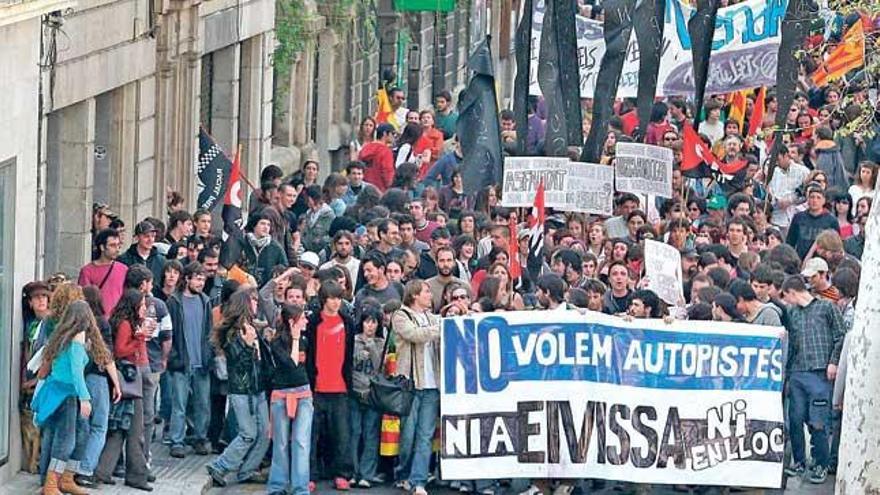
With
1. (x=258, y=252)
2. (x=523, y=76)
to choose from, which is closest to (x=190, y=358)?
(x=258, y=252)

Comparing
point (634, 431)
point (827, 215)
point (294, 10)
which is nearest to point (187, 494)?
point (634, 431)

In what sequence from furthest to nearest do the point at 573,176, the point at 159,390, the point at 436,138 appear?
the point at 436,138, the point at 573,176, the point at 159,390

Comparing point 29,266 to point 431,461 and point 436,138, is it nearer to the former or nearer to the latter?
point 431,461

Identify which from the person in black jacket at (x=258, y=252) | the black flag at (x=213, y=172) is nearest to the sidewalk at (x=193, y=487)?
the person in black jacket at (x=258, y=252)

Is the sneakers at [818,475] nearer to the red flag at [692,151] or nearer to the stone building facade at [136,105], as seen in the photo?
the red flag at [692,151]

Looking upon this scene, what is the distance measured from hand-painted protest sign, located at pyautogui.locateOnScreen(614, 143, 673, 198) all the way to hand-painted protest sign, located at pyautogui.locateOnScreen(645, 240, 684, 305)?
3363 millimetres

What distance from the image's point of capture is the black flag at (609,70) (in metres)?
25.8

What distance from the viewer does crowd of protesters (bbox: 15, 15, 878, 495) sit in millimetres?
19953

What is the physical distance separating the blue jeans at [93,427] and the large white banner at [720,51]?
9.03m

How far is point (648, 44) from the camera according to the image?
86.8 feet

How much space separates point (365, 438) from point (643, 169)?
5.37 meters

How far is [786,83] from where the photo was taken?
25.9 metres

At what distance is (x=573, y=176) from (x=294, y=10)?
34.2ft

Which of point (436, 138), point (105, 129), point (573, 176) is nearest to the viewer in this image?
point (573, 176)
